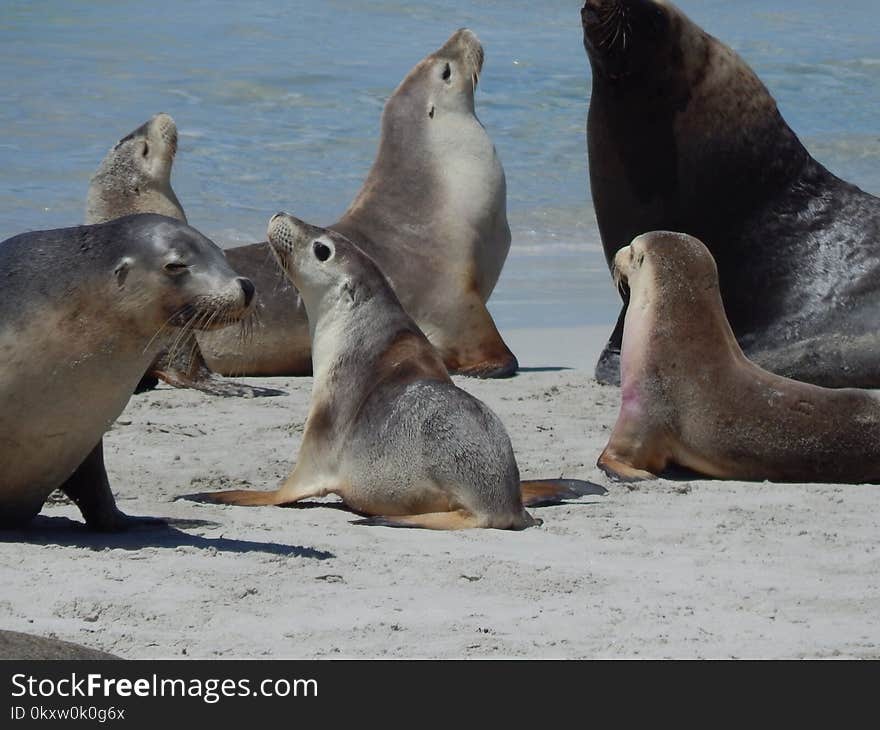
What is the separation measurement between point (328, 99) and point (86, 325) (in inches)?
643

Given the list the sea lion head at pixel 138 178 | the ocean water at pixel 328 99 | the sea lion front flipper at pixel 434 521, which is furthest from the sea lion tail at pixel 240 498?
the ocean water at pixel 328 99

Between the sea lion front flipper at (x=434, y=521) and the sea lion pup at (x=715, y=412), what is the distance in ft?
3.25

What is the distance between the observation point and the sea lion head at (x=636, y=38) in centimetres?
823

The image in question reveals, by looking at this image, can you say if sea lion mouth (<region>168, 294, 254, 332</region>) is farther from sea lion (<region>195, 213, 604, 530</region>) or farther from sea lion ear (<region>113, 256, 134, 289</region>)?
sea lion (<region>195, 213, 604, 530</region>)

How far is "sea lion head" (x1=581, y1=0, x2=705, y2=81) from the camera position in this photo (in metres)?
8.23

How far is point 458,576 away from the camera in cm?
477

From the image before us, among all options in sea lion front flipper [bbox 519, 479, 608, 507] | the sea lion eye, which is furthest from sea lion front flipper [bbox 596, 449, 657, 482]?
the sea lion eye

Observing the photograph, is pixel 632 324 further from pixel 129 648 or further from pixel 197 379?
pixel 129 648

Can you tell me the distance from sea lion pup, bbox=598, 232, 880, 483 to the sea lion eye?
3.86ft

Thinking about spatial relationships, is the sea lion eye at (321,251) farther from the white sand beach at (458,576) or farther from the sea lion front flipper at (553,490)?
the sea lion front flipper at (553,490)

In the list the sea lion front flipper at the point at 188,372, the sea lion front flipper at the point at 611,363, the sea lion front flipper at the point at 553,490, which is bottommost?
the sea lion front flipper at the point at 188,372

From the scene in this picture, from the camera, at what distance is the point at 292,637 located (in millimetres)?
4098
